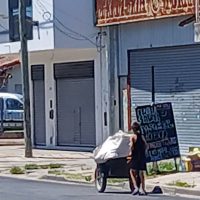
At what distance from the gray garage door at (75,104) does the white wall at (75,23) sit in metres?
1.52

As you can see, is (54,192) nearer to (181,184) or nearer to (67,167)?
(181,184)

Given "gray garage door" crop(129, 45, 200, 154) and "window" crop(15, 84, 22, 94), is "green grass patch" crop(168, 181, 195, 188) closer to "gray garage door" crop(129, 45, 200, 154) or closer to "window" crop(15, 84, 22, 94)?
"gray garage door" crop(129, 45, 200, 154)

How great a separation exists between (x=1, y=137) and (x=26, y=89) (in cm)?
1225

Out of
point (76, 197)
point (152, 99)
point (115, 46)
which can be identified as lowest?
point (76, 197)

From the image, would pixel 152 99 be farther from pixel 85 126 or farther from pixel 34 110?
pixel 34 110

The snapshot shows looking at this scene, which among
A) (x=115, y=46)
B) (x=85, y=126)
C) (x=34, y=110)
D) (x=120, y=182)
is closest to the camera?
(x=120, y=182)

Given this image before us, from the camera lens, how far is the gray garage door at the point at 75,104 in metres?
32.2

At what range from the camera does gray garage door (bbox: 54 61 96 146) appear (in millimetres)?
32156

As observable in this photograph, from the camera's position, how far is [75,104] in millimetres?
32844

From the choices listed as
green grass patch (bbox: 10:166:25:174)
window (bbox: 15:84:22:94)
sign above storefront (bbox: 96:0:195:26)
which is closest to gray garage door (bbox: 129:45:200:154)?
sign above storefront (bbox: 96:0:195:26)

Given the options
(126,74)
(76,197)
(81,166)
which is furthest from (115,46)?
(76,197)

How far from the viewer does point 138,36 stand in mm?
29031

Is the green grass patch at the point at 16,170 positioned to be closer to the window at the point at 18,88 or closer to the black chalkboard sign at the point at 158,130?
the black chalkboard sign at the point at 158,130

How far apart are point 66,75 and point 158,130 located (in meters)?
11.0
